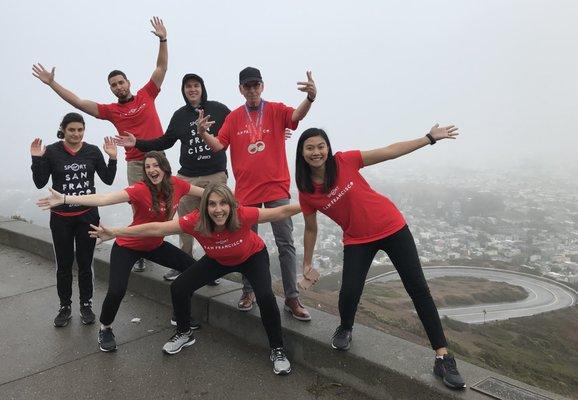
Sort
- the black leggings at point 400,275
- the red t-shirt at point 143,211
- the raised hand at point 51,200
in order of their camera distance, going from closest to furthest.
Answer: the black leggings at point 400,275 < the raised hand at point 51,200 < the red t-shirt at point 143,211

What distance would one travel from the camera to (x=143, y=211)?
4.19 meters

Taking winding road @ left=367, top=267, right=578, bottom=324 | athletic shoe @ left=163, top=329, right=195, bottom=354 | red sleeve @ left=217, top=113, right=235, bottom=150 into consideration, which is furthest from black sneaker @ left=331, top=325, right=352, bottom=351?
winding road @ left=367, top=267, right=578, bottom=324

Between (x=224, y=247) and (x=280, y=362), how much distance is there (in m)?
1.12

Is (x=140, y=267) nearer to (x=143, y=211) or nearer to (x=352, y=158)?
(x=143, y=211)

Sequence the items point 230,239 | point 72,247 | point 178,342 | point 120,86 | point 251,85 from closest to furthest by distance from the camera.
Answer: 1. point 230,239
2. point 178,342
3. point 251,85
4. point 72,247
5. point 120,86

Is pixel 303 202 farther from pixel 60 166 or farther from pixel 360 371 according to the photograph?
pixel 60 166

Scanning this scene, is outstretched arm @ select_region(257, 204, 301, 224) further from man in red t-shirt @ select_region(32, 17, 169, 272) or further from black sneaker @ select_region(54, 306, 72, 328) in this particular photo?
black sneaker @ select_region(54, 306, 72, 328)

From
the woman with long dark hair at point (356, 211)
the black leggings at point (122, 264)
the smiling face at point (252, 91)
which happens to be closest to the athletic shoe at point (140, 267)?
the black leggings at point (122, 264)

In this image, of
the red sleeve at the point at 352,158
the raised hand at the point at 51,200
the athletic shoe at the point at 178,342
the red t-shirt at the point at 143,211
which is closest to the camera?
the red sleeve at the point at 352,158

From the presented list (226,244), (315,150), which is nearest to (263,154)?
(315,150)

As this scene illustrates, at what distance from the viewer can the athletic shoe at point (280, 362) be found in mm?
3521

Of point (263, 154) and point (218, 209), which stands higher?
point (263, 154)

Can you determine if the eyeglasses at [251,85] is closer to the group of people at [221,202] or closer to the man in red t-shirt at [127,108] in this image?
the group of people at [221,202]

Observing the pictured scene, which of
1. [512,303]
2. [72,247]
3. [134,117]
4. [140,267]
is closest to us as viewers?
[72,247]
